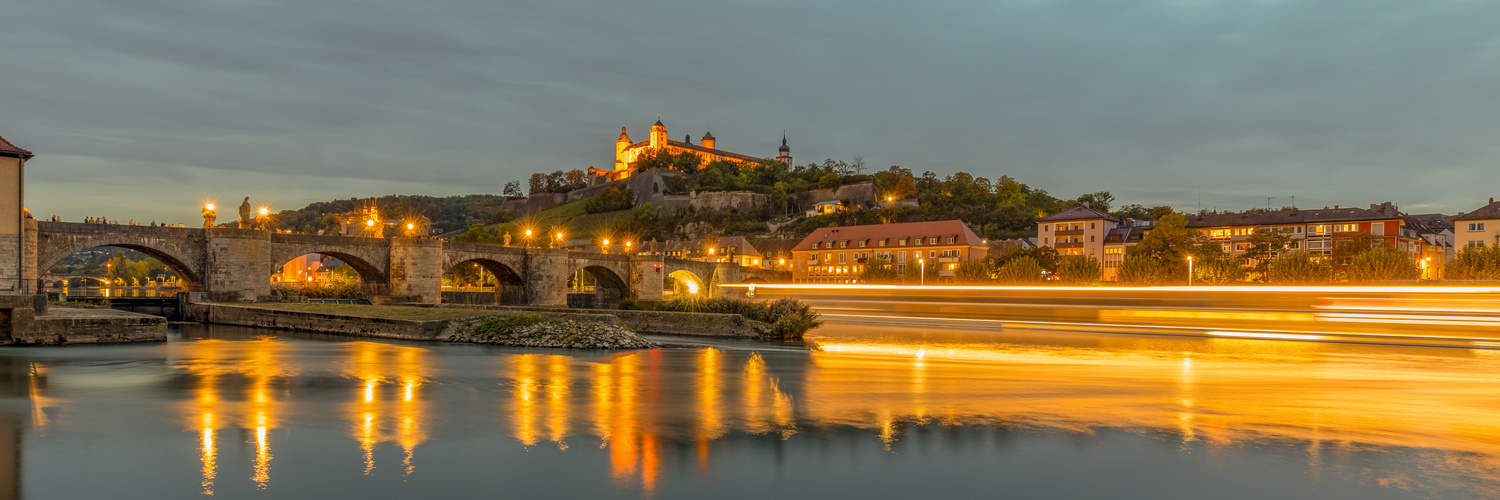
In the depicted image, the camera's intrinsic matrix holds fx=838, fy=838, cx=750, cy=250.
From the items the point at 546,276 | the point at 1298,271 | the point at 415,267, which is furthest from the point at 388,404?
the point at 1298,271

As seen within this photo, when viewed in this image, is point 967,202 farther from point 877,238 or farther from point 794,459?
point 794,459

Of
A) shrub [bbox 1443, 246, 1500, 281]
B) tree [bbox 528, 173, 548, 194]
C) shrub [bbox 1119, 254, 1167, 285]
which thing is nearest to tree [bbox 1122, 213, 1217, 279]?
shrub [bbox 1119, 254, 1167, 285]

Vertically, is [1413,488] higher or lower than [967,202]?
lower

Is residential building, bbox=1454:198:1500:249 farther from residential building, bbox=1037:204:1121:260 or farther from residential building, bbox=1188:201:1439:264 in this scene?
residential building, bbox=1037:204:1121:260

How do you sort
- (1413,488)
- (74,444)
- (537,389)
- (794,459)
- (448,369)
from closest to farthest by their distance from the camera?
(1413,488), (794,459), (74,444), (537,389), (448,369)

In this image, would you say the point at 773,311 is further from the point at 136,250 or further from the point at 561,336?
the point at 136,250

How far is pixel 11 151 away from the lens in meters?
31.6

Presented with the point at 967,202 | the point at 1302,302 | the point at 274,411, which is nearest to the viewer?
the point at 274,411

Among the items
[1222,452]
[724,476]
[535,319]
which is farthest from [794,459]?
[535,319]

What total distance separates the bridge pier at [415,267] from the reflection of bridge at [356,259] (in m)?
0.05

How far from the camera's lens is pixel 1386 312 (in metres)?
21.3

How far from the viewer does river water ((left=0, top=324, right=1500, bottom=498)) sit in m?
7.35

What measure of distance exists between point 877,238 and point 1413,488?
10176 centimetres

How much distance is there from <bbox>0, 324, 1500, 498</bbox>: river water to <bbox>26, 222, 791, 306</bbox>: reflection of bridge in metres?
21.6
